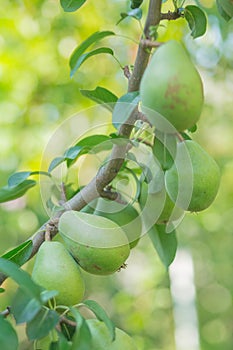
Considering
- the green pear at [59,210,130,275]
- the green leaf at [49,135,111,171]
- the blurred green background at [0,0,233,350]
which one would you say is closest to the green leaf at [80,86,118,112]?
the green leaf at [49,135,111,171]

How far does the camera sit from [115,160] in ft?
1.99

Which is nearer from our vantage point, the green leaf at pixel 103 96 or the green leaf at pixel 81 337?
the green leaf at pixel 81 337

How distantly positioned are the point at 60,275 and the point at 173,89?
0.23 meters

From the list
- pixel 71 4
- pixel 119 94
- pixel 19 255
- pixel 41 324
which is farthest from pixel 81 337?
pixel 119 94

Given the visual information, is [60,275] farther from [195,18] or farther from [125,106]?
[195,18]

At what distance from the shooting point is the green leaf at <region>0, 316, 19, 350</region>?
49 centimetres

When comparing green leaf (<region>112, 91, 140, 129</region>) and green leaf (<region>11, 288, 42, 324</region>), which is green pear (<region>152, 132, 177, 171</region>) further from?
green leaf (<region>11, 288, 42, 324</region>)

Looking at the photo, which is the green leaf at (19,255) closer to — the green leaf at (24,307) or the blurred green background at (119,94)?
the green leaf at (24,307)

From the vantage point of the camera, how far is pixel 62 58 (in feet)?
7.54

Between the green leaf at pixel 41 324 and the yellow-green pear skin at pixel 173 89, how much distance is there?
0.63 feet

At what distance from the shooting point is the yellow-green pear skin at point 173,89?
0.45m

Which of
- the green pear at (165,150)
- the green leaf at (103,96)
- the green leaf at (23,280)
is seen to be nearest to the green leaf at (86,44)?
the green leaf at (103,96)

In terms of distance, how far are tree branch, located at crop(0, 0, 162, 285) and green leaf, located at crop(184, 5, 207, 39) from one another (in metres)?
0.13

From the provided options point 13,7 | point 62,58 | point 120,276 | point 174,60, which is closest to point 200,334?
point 120,276
